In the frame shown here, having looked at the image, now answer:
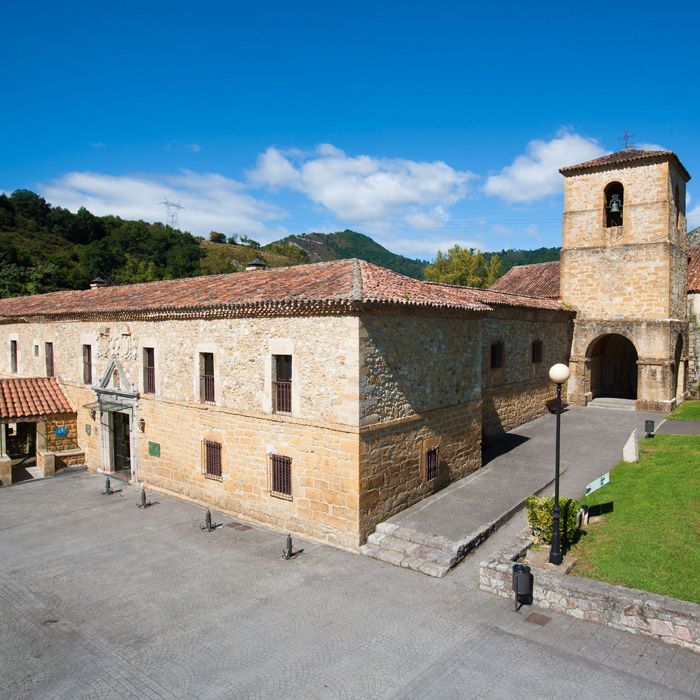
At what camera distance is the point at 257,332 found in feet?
42.0

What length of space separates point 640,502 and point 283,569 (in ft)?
26.7

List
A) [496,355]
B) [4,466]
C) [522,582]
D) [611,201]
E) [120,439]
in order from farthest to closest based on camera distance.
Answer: [611,201] → [496,355] → [120,439] → [4,466] → [522,582]

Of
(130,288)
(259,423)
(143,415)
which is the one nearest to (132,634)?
(259,423)

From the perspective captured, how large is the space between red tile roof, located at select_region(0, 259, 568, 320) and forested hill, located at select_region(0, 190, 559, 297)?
1279 inches

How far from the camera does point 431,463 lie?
13539 millimetres

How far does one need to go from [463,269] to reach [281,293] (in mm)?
36265

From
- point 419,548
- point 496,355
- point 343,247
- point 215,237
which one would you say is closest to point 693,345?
point 496,355

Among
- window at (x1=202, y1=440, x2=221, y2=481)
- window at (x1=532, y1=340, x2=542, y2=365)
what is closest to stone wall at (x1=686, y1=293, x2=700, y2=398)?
window at (x1=532, y1=340, x2=542, y2=365)

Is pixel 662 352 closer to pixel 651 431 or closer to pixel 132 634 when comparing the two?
pixel 651 431

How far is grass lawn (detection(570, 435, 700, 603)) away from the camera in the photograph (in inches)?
358

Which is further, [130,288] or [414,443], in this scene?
[130,288]

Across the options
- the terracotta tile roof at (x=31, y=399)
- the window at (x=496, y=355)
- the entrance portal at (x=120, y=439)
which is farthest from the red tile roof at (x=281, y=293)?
the entrance portal at (x=120, y=439)

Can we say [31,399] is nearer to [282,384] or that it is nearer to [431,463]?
[282,384]

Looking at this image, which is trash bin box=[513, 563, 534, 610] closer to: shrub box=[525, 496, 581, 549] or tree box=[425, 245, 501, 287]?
shrub box=[525, 496, 581, 549]
